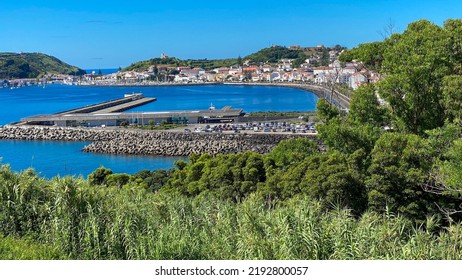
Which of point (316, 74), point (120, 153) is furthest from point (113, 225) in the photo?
point (316, 74)

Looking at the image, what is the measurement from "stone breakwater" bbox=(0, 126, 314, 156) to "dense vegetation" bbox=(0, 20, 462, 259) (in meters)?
8.07

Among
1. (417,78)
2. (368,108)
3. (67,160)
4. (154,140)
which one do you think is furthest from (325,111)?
(154,140)

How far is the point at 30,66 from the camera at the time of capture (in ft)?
262

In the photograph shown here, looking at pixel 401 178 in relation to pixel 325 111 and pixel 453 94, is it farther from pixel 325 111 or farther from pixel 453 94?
pixel 325 111

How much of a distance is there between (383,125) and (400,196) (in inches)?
74.7

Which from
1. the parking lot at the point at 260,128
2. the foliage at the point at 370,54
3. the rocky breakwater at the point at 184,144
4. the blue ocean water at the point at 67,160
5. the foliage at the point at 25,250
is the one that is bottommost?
the blue ocean water at the point at 67,160

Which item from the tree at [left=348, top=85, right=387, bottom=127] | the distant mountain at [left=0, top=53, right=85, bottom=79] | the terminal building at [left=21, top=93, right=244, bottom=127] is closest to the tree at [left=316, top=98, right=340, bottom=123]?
the tree at [left=348, top=85, right=387, bottom=127]

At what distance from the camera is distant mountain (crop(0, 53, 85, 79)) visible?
73500mm

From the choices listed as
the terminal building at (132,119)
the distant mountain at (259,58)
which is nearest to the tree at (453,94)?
the terminal building at (132,119)

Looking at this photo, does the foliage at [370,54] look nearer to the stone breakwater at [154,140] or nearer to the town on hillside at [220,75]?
the stone breakwater at [154,140]

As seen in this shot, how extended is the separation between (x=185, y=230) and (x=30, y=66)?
84393mm

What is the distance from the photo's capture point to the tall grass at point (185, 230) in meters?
2.55

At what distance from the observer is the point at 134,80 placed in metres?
68.6

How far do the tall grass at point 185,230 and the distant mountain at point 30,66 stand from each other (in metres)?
76.0
